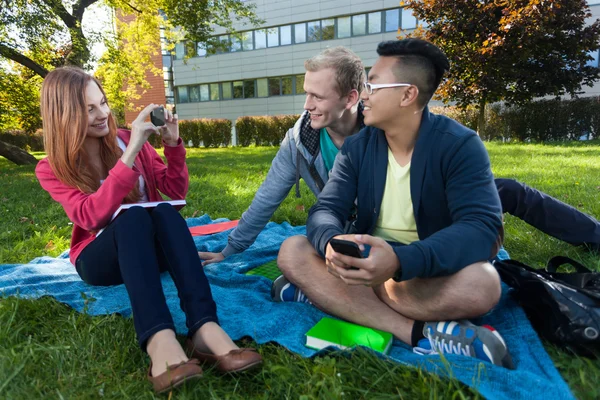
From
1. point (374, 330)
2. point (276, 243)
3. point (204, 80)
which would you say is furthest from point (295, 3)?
point (374, 330)

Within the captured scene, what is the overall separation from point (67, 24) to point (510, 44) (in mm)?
12819

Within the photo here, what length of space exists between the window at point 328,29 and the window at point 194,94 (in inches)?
407

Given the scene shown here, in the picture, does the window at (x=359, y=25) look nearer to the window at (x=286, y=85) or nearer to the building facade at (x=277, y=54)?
the building facade at (x=277, y=54)

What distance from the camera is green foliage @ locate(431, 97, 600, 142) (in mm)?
15617

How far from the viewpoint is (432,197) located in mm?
2240

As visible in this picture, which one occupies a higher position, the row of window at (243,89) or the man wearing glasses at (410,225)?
the row of window at (243,89)

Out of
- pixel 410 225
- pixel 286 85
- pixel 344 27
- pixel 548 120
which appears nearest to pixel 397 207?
pixel 410 225

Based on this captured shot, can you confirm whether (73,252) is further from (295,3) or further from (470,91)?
(295,3)

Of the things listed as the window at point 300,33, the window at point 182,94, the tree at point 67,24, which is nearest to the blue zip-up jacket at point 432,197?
the tree at point 67,24

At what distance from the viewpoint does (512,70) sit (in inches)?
509

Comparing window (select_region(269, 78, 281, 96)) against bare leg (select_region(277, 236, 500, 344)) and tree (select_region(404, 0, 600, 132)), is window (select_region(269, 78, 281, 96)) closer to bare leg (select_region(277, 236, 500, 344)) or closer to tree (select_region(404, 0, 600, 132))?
tree (select_region(404, 0, 600, 132))

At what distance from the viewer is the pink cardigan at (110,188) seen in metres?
2.35

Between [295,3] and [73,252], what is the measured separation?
27288 mm

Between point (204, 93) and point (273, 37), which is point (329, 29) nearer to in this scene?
point (273, 37)
